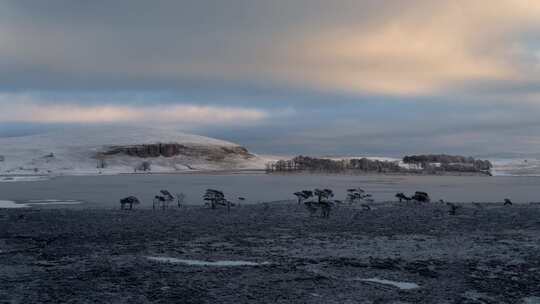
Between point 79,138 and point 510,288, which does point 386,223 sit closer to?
point 510,288

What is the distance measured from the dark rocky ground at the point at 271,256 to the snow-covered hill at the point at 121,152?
98.1 m

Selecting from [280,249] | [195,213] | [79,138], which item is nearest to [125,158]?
[79,138]

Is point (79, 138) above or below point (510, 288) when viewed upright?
above

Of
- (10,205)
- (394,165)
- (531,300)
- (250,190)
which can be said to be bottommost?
(531,300)

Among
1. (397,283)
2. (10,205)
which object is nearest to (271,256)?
(397,283)

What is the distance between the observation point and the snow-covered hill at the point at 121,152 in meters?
126

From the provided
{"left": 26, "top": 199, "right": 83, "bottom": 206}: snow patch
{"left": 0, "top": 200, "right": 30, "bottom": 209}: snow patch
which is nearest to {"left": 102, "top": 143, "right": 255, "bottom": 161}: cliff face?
{"left": 26, "top": 199, "right": 83, "bottom": 206}: snow patch

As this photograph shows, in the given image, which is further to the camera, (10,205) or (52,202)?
(52,202)

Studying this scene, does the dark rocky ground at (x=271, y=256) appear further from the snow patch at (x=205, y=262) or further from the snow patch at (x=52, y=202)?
the snow patch at (x=52, y=202)

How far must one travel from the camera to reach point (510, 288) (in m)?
9.66

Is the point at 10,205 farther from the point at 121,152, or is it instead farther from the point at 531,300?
the point at 121,152

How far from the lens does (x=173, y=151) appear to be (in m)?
153

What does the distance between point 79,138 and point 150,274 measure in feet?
557

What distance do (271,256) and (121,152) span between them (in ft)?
463
